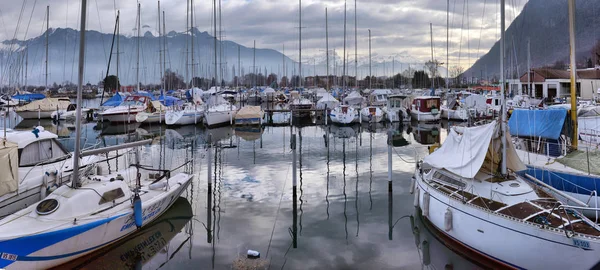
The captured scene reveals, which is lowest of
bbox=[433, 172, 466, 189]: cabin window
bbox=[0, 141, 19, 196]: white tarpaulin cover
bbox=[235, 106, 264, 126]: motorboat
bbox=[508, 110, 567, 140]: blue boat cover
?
bbox=[433, 172, 466, 189]: cabin window

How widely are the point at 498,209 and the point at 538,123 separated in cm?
1464

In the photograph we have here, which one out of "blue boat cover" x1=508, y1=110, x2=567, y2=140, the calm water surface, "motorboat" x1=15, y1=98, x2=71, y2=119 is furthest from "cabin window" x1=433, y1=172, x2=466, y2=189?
"motorboat" x1=15, y1=98, x2=71, y2=119

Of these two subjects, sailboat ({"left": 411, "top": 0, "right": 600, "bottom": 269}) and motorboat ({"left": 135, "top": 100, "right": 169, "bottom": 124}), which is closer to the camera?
sailboat ({"left": 411, "top": 0, "right": 600, "bottom": 269})

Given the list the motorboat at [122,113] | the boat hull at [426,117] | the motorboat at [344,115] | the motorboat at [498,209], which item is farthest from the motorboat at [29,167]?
the boat hull at [426,117]

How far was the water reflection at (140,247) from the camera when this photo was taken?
13.2 metres

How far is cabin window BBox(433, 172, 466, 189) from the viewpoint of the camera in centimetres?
1538

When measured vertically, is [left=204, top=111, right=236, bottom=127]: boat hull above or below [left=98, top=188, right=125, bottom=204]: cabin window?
above

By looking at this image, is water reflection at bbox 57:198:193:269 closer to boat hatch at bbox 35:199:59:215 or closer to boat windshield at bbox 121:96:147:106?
boat hatch at bbox 35:199:59:215

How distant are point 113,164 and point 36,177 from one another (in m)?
10.6

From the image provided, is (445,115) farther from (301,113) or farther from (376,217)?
(376,217)

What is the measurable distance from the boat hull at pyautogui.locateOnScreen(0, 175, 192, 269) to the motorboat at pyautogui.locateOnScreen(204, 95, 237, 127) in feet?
116

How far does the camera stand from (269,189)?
2216cm

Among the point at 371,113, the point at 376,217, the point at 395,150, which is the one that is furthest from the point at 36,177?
the point at 371,113

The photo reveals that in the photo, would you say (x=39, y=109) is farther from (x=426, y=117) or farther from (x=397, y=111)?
(x=426, y=117)
